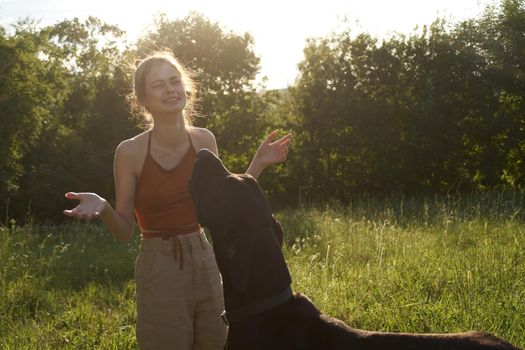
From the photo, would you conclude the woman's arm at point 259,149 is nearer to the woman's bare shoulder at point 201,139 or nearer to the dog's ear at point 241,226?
the woman's bare shoulder at point 201,139

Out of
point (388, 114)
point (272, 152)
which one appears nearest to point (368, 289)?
point (272, 152)

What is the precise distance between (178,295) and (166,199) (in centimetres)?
56

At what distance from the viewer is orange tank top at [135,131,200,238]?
341cm

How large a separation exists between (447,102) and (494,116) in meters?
1.45

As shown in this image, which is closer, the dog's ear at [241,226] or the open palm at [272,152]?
the dog's ear at [241,226]

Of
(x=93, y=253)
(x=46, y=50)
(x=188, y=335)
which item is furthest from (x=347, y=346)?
(x=46, y=50)

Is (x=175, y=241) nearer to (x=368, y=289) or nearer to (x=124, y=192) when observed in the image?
(x=124, y=192)

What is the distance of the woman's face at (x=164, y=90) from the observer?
3545 millimetres

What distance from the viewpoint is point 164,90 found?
356 cm

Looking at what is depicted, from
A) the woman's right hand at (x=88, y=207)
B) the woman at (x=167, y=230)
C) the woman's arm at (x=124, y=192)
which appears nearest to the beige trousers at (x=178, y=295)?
the woman at (x=167, y=230)

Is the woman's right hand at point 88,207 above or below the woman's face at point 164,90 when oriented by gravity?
below

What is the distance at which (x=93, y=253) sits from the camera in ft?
31.9

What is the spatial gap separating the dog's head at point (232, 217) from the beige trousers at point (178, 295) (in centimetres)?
52

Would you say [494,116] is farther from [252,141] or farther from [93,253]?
[93,253]
